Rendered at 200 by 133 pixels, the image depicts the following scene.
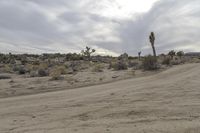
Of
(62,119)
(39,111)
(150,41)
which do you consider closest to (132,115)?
(62,119)

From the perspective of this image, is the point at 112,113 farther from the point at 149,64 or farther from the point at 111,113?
the point at 149,64

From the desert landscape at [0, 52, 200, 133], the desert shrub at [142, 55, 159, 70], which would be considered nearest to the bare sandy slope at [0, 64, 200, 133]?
the desert landscape at [0, 52, 200, 133]

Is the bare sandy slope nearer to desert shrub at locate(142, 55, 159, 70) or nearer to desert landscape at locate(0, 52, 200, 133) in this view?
desert landscape at locate(0, 52, 200, 133)

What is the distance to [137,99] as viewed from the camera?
13773 mm

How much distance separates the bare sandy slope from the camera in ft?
31.6

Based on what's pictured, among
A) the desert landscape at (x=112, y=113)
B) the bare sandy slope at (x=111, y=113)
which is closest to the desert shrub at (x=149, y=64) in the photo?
the desert landscape at (x=112, y=113)

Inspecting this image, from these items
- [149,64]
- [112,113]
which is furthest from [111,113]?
[149,64]

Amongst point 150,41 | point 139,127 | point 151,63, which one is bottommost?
point 139,127

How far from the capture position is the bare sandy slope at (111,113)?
964cm

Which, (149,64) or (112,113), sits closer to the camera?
(112,113)

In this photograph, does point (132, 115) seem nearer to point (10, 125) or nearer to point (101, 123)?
point (101, 123)

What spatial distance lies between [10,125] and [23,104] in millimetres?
4241

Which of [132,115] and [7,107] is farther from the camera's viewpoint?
[7,107]

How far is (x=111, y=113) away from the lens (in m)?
11.4
